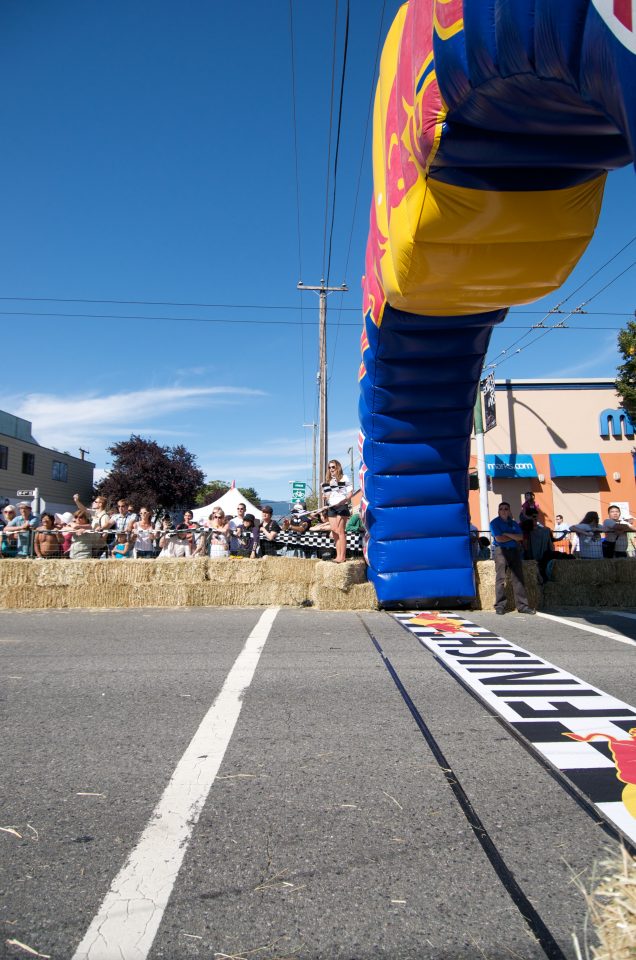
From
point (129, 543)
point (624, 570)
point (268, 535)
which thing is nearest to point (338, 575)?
point (268, 535)

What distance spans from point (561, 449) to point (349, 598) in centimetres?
2083

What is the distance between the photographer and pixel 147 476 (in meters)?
43.8

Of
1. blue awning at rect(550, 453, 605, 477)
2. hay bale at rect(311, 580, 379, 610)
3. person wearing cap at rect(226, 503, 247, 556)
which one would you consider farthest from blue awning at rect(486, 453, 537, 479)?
hay bale at rect(311, 580, 379, 610)

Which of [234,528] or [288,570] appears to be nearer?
[288,570]

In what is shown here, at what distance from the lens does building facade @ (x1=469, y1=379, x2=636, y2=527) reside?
84.5 feet

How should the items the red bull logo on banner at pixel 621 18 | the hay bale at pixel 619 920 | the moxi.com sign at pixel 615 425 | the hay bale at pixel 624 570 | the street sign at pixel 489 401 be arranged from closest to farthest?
the hay bale at pixel 619 920 < the red bull logo on banner at pixel 621 18 < the hay bale at pixel 624 570 < the street sign at pixel 489 401 < the moxi.com sign at pixel 615 425

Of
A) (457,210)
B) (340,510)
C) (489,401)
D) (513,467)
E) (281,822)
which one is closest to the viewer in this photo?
(281,822)

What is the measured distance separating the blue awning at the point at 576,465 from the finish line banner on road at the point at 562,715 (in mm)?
21382

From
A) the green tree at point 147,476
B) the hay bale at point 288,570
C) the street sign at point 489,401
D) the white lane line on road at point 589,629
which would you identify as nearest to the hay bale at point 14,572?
the hay bale at point 288,570

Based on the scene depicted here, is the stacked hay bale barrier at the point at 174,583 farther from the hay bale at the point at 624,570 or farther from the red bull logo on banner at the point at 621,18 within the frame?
the red bull logo on banner at the point at 621,18

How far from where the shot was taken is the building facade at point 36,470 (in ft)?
119

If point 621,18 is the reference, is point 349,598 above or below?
below

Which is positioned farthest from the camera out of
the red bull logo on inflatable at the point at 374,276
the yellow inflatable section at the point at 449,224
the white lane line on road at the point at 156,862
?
the red bull logo on inflatable at the point at 374,276

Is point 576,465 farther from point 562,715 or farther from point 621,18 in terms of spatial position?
point 621,18
